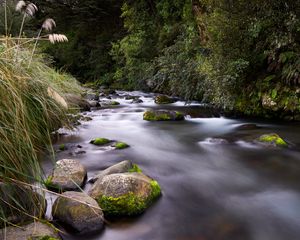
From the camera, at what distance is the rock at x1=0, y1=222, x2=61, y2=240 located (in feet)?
8.13

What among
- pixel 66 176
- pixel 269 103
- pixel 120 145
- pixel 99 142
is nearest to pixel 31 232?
pixel 66 176

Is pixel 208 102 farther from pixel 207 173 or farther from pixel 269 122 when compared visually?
pixel 207 173

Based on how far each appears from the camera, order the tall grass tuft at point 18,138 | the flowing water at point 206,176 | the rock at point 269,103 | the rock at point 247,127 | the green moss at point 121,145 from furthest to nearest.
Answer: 1. the rock at point 269,103
2. the rock at point 247,127
3. the green moss at point 121,145
4. the flowing water at point 206,176
5. the tall grass tuft at point 18,138

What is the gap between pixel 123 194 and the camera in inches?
125

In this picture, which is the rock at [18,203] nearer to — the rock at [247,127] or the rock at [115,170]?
the rock at [115,170]

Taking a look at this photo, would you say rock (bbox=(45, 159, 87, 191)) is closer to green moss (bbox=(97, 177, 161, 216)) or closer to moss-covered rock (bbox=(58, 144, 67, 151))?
green moss (bbox=(97, 177, 161, 216))

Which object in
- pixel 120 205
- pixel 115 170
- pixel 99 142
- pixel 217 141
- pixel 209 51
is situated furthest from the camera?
pixel 209 51

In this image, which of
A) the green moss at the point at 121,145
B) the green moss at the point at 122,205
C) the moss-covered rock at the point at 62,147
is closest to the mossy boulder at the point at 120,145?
the green moss at the point at 121,145

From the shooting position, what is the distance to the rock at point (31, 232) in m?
2.48

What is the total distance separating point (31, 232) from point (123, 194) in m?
0.87

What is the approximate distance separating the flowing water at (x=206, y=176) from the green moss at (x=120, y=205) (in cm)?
8

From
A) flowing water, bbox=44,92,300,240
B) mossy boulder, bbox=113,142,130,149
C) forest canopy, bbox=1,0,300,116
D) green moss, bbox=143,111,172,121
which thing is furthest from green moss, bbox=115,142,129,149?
forest canopy, bbox=1,0,300,116

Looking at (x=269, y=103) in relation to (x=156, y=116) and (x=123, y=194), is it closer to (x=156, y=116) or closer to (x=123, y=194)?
(x=156, y=116)

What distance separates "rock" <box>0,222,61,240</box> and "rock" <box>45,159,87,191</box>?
75cm
